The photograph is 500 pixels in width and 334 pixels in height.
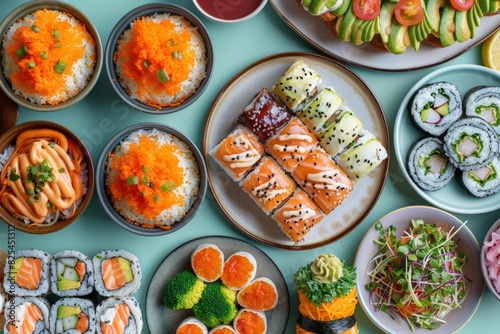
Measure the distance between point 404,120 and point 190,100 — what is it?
1503 millimetres

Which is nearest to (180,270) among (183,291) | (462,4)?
(183,291)

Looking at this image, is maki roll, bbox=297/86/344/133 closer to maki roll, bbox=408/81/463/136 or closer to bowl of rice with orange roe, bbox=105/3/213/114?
maki roll, bbox=408/81/463/136

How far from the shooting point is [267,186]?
12.1 feet

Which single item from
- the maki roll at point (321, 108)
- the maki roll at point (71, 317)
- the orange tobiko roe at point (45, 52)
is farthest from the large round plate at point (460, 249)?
the orange tobiko roe at point (45, 52)

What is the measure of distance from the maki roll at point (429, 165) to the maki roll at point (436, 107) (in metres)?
0.09

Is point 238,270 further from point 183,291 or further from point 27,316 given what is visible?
point 27,316

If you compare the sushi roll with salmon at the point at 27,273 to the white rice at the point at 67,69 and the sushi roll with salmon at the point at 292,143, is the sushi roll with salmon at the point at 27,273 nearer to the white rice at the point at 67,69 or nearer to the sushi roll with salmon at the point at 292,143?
the white rice at the point at 67,69

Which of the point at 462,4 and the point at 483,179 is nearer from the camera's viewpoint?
the point at 462,4

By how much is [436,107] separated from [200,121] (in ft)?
5.34

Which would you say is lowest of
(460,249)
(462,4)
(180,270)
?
(180,270)

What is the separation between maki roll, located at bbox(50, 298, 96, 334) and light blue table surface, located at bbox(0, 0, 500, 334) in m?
0.34

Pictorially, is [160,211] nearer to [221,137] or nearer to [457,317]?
[221,137]

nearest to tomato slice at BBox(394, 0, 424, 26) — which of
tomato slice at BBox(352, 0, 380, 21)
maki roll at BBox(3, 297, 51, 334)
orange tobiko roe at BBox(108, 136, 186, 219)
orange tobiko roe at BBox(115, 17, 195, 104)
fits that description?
tomato slice at BBox(352, 0, 380, 21)

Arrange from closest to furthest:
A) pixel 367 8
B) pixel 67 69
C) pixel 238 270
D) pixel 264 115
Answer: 1. pixel 67 69
2. pixel 367 8
3. pixel 264 115
4. pixel 238 270
